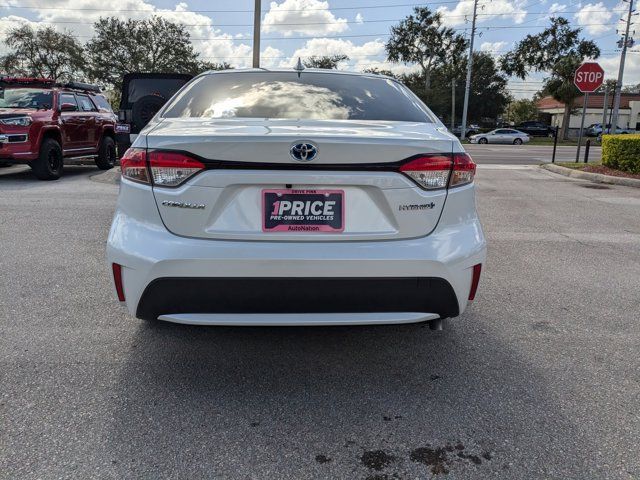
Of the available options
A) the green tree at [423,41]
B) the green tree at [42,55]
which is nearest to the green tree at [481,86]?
the green tree at [423,41]

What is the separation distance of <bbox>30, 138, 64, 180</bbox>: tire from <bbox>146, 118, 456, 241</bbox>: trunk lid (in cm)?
866

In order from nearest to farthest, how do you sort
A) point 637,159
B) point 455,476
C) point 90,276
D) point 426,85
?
point 455,476 → point 90,276 → point 637,159 → point 426,85

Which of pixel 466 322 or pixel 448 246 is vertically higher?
pixel 448 246

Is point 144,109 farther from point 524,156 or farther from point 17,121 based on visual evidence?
point 524,156

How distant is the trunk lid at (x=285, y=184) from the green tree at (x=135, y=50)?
50087 millimetres

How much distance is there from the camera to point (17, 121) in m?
9.43

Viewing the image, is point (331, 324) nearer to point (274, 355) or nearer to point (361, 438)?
point (361, 438)

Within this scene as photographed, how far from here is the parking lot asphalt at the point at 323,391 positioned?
84.4 inches

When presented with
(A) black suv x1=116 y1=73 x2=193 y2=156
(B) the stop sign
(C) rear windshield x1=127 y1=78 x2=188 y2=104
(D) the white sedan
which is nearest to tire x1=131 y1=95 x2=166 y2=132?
(A) black suv x1=116 y1=73 x2=193 y2=156

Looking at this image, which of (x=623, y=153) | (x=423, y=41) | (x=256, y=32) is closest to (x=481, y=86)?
(x=423, y=41)

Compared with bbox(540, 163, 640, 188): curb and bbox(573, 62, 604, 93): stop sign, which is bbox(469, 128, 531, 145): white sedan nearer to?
bbox(573, 62, 604, 93): stop sign

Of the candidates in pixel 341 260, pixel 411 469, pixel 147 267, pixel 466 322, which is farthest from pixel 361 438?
pixel 466 322

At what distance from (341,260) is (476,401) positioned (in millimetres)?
988

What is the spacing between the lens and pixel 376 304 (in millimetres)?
2445
